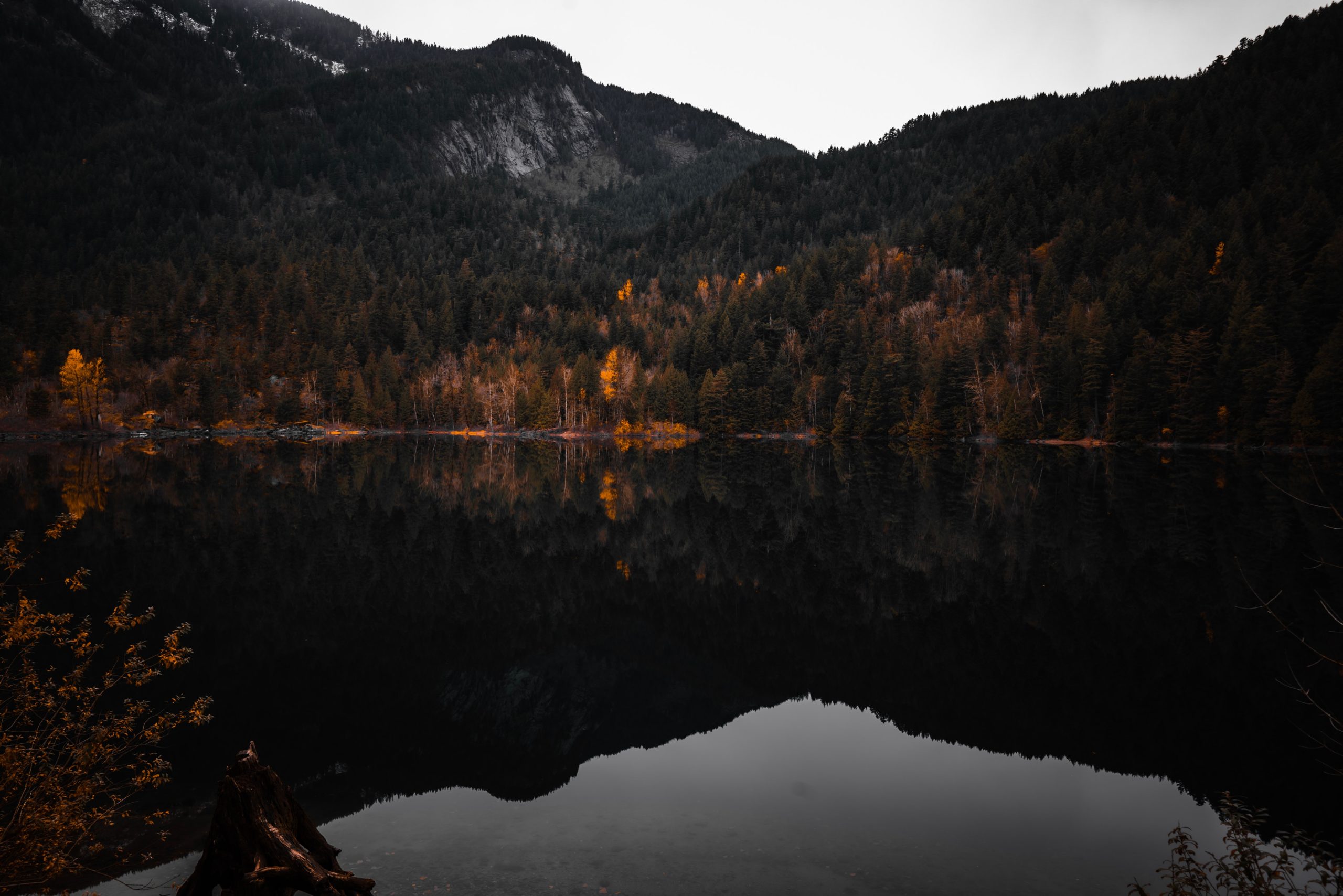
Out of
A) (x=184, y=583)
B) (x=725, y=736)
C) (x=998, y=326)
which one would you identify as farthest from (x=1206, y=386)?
(x=184, y=583)

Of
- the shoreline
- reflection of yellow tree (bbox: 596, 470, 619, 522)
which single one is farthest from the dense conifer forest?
reflection of yellow tree (bbox: 596, 470, 619, 522)

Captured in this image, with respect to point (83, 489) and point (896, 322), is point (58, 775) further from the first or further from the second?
point (896, 322)

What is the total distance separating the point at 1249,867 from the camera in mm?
7070

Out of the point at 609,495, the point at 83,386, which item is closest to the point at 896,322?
the point at 609,495

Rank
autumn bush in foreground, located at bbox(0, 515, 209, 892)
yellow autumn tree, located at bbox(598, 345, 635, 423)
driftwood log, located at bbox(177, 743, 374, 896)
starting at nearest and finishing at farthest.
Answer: autumn bush in foreground, located at bbox(0, 515, 209, 892) → driftwood log, located at bbox(177, 743, 374, 896) → yellow autumn tree, located at bbox(598, 345, 635, 423)

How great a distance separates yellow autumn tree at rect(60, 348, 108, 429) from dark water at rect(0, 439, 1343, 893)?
9271 centimetres

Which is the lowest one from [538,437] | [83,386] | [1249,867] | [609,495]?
[609,495]

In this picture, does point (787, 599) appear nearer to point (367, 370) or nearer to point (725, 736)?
point (725, 736)

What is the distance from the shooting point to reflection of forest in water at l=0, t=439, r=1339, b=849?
1262 cm

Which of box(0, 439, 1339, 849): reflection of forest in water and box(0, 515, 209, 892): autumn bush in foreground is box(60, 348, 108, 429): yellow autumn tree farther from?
box(0, 515, 209, 892): autumn bush in foreground

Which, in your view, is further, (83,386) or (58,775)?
(83,386)

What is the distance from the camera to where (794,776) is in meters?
11.9

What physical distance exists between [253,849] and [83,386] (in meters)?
134

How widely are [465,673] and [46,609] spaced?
11.2 meters
